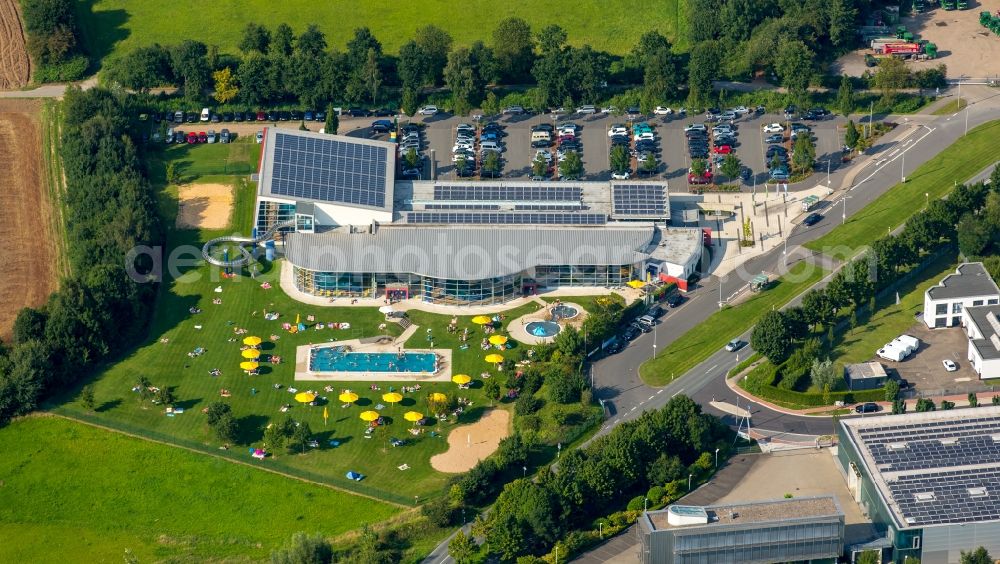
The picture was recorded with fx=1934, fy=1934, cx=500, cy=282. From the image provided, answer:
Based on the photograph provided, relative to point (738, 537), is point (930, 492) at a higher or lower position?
higher

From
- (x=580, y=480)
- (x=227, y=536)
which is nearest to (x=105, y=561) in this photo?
(x=227, y=536)

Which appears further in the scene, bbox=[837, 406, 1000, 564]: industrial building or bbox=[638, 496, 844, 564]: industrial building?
bbox=[837, 406, 1000, 564]: industrial building

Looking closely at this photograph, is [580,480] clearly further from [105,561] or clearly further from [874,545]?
[105,561]

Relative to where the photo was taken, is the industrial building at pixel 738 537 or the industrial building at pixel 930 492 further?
the industrial building at pixel 930 492

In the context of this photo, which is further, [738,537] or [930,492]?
[930,492]
